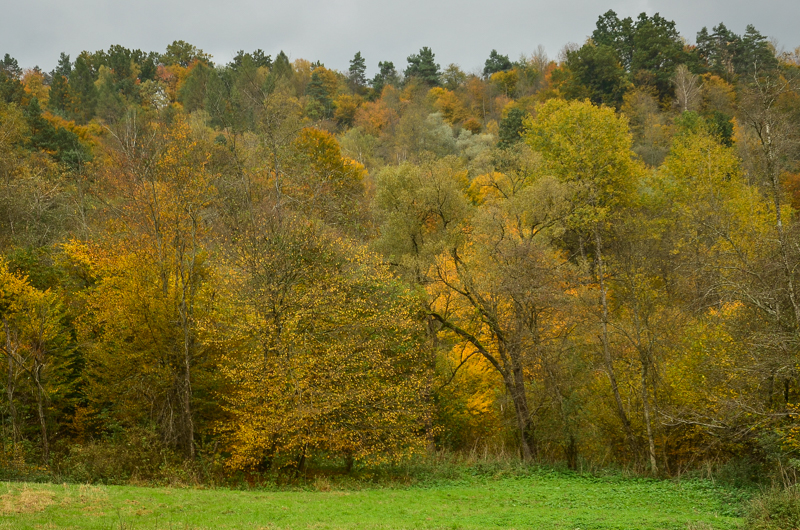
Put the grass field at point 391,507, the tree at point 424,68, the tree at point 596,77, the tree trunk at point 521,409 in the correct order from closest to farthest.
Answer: the grass field at point 391,507
the tree trunk at point 521,409
the tree at point 596,77
the tree at point 424,68

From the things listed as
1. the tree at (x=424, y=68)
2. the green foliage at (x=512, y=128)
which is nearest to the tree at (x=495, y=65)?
the tree at (x=424, y=68)

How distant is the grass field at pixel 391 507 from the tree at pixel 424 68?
8633 centimetres

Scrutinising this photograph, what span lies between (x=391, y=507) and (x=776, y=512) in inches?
360

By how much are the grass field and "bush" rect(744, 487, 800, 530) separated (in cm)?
49

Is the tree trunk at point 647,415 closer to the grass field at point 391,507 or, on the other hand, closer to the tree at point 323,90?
the grass field at point 391,507

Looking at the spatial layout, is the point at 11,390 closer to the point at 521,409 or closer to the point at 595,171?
the point at 521,409

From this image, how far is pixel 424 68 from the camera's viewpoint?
98625 millimetres

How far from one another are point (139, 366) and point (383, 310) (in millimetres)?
9710

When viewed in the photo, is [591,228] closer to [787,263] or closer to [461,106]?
[787,263]

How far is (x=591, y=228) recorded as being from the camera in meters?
26.0

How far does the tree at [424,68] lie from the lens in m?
98.6

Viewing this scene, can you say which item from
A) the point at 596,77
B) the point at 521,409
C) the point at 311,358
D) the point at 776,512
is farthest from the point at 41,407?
the point at 596,77

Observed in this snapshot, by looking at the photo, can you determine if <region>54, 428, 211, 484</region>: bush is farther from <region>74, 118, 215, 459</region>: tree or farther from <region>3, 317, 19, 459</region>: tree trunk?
<region>3, 317, 19, 459</region>: tree trunk

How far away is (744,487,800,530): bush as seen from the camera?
497 inches
